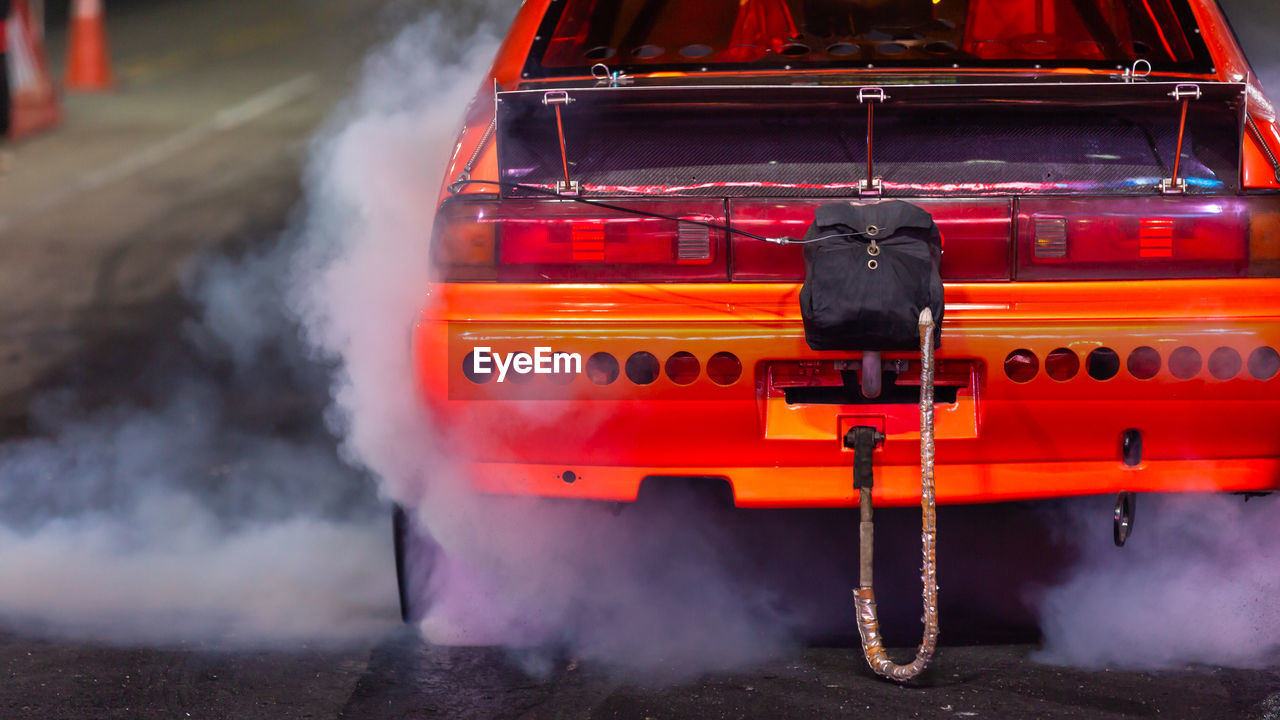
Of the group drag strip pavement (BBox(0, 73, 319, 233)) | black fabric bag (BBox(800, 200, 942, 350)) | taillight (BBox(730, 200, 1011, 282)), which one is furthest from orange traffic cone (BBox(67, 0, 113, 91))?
black fabric bag (BBox(800, 200, 942, 350))

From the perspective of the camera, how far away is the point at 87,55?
15984 mm

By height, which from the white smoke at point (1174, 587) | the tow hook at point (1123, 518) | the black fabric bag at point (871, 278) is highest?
the black fabric bag at point (871, 278)

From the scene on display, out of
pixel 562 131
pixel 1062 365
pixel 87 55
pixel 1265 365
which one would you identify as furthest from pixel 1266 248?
pixel 87 55

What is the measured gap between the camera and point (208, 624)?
417 cm

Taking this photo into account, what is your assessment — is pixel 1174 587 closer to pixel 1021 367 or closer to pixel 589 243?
pixel 1021 367

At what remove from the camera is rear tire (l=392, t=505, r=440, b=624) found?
4066mm

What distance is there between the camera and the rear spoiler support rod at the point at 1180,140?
3.58 meters

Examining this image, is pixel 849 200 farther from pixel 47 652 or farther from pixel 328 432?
pixel 328 432

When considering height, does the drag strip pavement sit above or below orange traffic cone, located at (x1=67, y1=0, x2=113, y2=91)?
below

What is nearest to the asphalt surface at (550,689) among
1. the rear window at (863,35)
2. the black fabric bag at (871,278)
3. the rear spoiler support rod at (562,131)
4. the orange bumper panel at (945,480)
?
the orange bumper panel at (945,480)

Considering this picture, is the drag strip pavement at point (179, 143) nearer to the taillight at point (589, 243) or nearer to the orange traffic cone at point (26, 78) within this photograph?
the orange traffic cone at point (26, 78)

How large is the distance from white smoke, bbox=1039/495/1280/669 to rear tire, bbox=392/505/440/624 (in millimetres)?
1507

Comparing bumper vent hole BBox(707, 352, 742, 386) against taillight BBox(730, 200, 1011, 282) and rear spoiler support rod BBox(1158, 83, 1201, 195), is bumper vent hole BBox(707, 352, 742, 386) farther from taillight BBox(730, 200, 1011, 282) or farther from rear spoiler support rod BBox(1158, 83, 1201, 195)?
rear spoiler support rod BBox(1158, 83, 1201, 195)

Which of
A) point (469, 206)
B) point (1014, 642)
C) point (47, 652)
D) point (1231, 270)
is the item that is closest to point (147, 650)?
point (47, 652)
